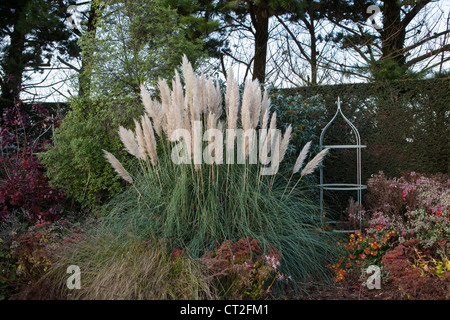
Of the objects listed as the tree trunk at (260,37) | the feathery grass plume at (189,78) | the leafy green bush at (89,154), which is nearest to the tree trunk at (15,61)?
the leafy green bush at (89,154)

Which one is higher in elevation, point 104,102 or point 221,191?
point 104,102

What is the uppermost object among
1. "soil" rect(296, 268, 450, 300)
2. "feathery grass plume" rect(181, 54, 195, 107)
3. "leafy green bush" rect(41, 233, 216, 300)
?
"feathery grass plume" rect(181, 54, 195, 107)

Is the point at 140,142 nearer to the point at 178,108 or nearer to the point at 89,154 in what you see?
the point at 178,108

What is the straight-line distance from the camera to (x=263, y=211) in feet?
10.7

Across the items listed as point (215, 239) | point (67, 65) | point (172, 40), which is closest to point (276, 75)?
point (172, 40)

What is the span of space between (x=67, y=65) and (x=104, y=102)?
703 cm

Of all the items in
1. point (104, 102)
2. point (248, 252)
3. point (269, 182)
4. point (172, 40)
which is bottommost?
point (248, 252)

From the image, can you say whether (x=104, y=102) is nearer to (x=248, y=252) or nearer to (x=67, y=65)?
(x=248, y=252)

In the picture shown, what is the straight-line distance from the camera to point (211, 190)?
329 cm

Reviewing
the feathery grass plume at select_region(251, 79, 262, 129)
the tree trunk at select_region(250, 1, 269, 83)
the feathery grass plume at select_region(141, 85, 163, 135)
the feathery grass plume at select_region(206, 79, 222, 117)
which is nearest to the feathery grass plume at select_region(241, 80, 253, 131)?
the feathery grass plume at select_region(251, 79, 262, 129)

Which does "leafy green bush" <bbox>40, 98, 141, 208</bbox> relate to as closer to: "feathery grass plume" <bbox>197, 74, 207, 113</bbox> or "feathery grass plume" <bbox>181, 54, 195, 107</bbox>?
"feathery grass plume" <bbox>181, 54, 195, 107</bbox>

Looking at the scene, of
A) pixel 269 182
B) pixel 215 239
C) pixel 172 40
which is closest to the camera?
pixel 215 239

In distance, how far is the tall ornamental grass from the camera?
3049 millimetres

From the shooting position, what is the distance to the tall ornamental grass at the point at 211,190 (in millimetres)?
3049
